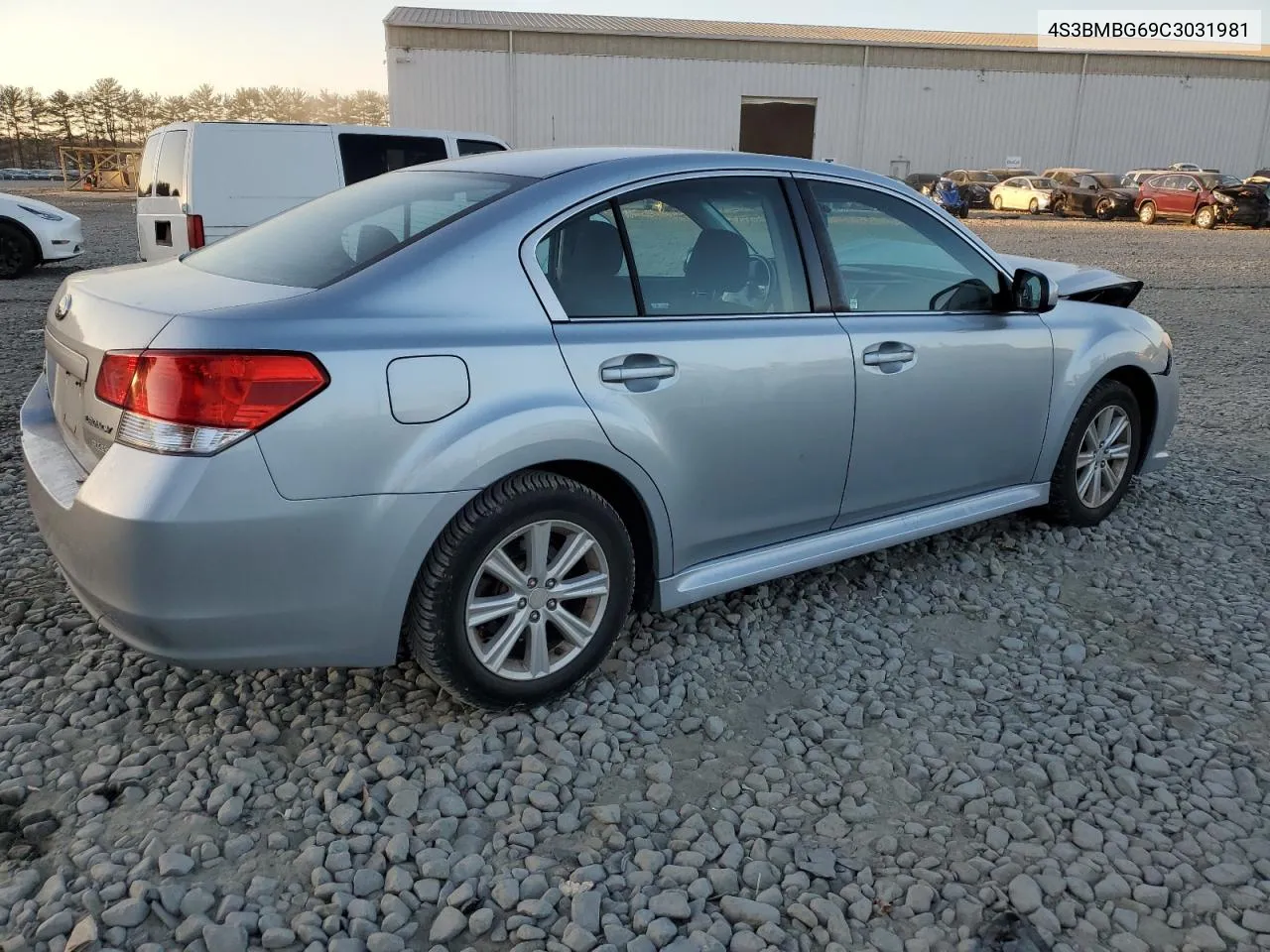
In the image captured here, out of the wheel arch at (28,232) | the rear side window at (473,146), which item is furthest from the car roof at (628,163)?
the wheel arch at (28,232)

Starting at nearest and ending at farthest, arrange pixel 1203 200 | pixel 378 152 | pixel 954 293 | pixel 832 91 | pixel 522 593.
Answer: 1. pixel 522 593
2. pixel 954 293
3. pixel 378 152
4. pixel 1203 200
5. pixel 832 91

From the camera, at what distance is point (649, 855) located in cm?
248

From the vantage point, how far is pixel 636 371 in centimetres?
302

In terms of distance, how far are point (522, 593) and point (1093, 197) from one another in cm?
3156

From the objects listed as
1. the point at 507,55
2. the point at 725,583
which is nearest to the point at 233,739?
the point at 725,583

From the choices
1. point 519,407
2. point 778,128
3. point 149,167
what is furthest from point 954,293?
point 778,128

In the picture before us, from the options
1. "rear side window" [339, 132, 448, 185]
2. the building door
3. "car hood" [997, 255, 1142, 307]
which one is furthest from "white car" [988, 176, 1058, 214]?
"car hood" [997, 255, 1142, 307]

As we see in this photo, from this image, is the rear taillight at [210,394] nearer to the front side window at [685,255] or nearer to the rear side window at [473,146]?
the front side window at [685,255]

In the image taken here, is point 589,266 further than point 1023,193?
No

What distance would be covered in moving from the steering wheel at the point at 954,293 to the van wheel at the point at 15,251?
40.7 ft

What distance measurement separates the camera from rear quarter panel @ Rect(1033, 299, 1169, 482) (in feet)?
14.0

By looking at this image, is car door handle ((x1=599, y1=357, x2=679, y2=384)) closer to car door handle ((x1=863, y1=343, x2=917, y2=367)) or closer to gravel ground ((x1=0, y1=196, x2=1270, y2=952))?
car door handle ((x1=863, y1=343, x2=917, y2=367))

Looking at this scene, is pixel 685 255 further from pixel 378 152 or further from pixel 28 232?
pixel 28 232

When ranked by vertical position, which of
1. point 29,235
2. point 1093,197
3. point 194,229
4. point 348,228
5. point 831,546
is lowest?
point 831,546
